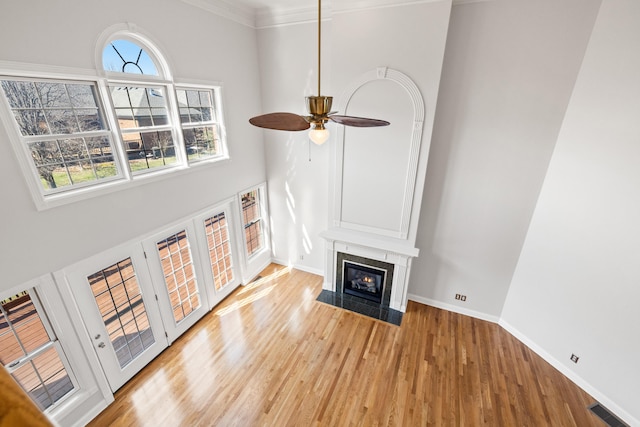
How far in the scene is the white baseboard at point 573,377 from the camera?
3.56 meters

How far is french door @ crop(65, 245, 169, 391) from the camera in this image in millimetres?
3365

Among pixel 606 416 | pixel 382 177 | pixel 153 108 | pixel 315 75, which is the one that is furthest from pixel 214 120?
pixel 606 416

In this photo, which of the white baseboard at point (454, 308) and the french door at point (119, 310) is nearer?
the french door at point (119, 310)

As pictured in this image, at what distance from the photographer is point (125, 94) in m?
3.53

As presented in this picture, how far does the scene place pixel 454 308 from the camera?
5285mm

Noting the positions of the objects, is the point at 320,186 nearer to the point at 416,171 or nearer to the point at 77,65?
the point at 416,171

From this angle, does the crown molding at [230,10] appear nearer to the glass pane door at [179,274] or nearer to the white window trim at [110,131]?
the white window trim at [110,131]

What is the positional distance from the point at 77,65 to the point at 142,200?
5.00 feet

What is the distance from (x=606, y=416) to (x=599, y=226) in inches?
91.0

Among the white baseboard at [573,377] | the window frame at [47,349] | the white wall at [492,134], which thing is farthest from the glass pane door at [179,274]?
the white baseboard at [573,377]

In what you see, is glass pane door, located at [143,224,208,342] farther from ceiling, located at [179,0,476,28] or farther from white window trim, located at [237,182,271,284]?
ceiling, located at [179,0,476,28]

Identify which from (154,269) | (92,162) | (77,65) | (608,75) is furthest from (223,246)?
(608,75)

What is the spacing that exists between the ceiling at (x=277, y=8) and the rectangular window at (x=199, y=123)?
1149 millimetres

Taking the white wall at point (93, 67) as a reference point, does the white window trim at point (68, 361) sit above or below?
below
